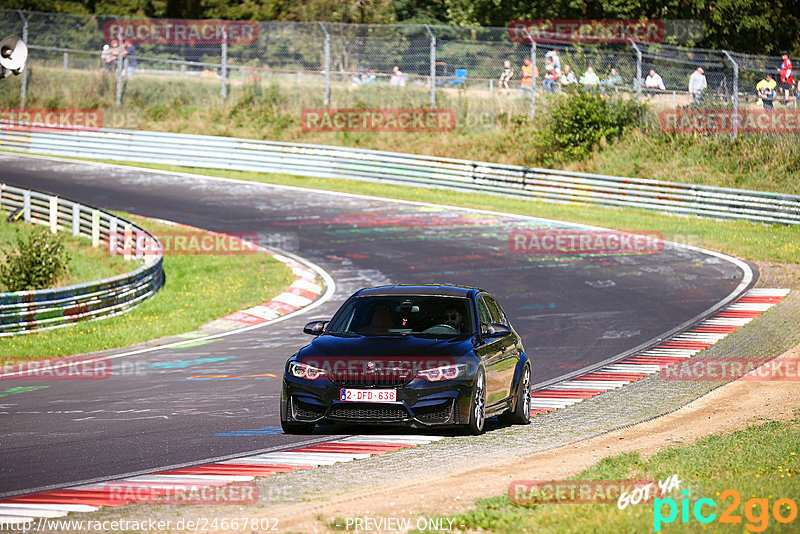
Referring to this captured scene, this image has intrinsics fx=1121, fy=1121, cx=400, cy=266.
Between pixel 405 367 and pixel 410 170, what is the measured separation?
26.8 m

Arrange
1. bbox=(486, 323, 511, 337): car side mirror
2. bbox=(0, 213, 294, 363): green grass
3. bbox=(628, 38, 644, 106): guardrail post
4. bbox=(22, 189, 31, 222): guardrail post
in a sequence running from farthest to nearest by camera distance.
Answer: bbox=(628, 38, 644, 106): guardrail post
bbox=(22, 189, 31, 222): guardrail post
bbox=(0, 213, 294, 363): green grass
bbox=(486, 323, 511, 337): car side mirror

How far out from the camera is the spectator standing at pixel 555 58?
121ft

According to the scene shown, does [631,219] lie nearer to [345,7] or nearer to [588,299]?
[588,299]

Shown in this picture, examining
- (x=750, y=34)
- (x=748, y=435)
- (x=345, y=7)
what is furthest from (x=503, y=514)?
(x=345, y=7)

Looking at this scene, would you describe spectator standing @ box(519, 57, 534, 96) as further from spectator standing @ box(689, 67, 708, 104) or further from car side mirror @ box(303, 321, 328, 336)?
car side mirror @ box(303, 321, 328, 336)

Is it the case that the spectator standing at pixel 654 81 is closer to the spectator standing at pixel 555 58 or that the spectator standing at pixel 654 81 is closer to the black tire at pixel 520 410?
the spectator standing at pixel 555 58

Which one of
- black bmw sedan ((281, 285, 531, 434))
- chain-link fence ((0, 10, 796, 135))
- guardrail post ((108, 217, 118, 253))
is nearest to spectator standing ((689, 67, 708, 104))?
chain-link fence ((0, 10, 796, 135))

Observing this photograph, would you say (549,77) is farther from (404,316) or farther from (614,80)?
(404,316)

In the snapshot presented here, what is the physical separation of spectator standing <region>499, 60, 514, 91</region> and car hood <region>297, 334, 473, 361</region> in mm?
28115

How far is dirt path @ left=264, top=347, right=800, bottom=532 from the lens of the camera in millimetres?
7277

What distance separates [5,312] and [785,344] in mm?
12532

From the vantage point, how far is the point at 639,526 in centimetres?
664

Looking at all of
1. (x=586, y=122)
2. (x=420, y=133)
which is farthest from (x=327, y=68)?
(x=586, y=122)

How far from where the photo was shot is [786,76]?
31203 millimetres
